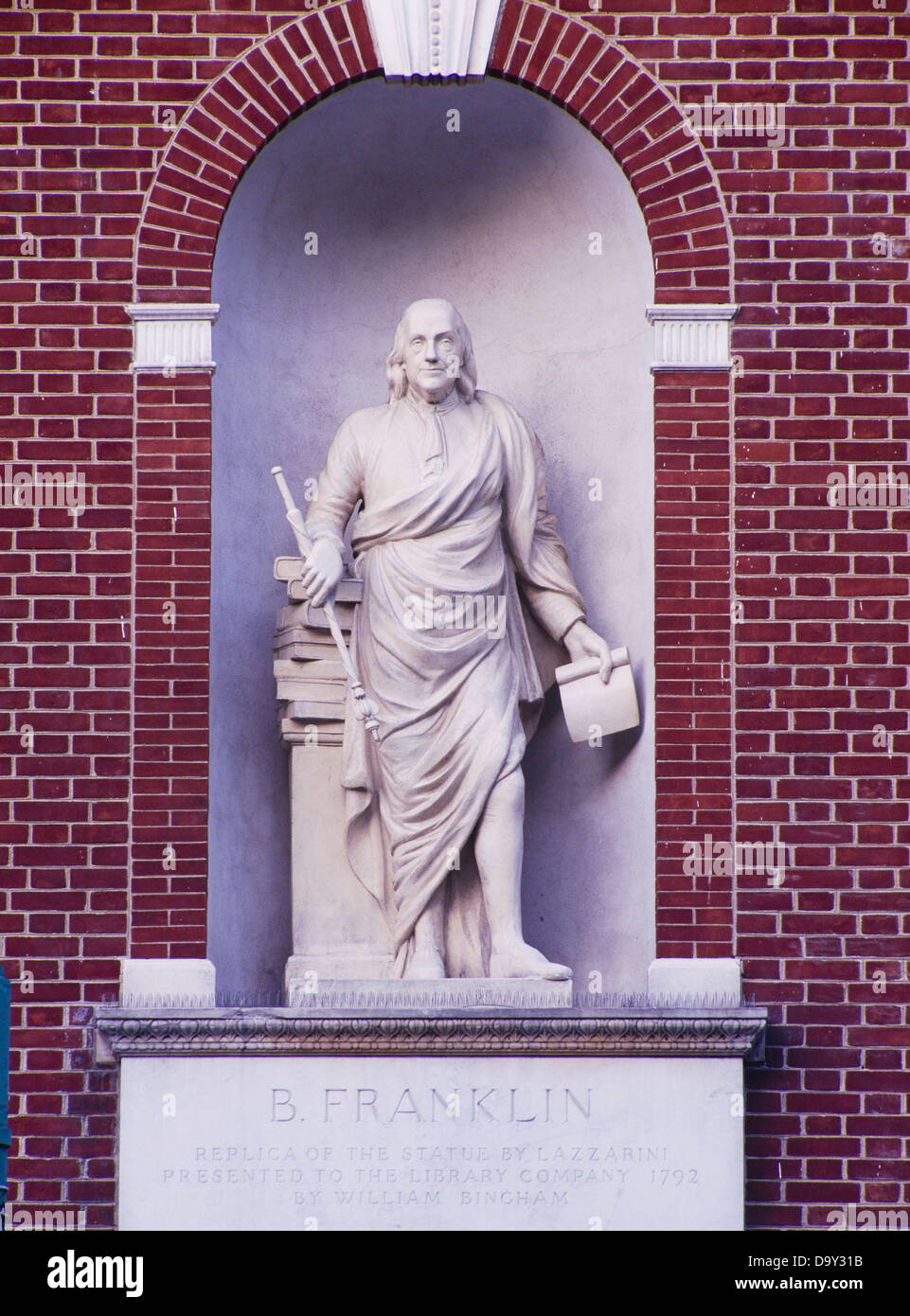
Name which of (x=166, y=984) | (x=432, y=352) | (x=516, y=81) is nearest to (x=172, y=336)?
(x=432, y=352)

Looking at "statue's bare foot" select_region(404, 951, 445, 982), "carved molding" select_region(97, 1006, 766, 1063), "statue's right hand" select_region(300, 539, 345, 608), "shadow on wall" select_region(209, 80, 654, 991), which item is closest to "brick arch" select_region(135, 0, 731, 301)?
"shadow on wall" select_region(209, 80, 654, 991)

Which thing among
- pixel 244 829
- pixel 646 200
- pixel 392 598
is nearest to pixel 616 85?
pixel 646 200

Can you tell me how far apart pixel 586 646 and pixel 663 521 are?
601 mm

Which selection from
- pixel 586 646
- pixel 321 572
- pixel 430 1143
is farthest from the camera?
pixel 586 646

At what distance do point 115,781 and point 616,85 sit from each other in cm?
352

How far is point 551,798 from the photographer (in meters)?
11.6

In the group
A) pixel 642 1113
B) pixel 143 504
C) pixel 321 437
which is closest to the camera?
pixel 642 1113

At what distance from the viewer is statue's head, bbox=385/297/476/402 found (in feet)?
36.9

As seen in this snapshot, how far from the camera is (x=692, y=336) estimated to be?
36.7 ft

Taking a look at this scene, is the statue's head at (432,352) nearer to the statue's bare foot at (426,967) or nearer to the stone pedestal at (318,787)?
the stone pedestal at (318,787)

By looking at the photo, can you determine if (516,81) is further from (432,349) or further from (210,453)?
(210,453)

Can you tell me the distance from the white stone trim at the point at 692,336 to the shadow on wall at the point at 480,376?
19 centimetres

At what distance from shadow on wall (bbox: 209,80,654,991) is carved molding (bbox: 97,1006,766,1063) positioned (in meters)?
0.70

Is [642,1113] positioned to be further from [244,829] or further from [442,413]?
[442,413]
